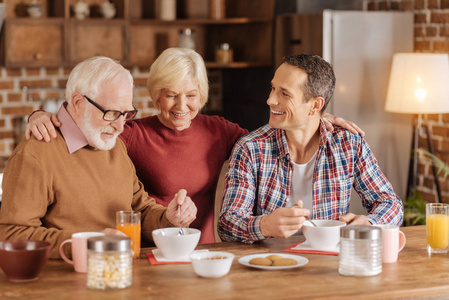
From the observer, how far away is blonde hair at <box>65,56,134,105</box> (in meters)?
2.27

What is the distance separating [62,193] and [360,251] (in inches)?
36.5

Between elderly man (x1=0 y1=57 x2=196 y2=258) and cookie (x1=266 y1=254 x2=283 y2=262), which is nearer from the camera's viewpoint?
cookie (x1=266 y1=254 x2=283 y2=262)

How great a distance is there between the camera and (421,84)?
13.5ft

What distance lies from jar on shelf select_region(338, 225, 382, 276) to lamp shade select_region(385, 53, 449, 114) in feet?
7.81

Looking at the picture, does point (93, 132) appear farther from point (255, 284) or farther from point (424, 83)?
point (424, 83)

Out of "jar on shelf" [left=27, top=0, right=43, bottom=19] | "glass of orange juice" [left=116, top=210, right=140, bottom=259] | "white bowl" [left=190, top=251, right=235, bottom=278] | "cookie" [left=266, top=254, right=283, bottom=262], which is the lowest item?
"cookie" [left=266, top=254, right=283, bottom=262]

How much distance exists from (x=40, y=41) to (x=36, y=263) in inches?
126

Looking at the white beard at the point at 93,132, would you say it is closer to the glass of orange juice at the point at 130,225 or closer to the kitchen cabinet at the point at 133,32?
the glass of orange juice at the point at 130,225

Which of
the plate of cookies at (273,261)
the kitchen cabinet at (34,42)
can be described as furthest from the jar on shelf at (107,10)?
the plate of cookies at (273,261)

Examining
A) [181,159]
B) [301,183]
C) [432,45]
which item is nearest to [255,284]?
[301,183]

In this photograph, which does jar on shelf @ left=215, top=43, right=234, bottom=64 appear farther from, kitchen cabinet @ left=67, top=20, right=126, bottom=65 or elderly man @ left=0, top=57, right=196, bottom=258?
elderly man @ left=0, top=57, right=196, bottom=258

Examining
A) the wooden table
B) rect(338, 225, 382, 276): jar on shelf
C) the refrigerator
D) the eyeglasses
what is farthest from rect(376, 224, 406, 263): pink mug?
the refrigerator

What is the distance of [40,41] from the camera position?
474cm

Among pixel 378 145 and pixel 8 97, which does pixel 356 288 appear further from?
pixel 8 97
